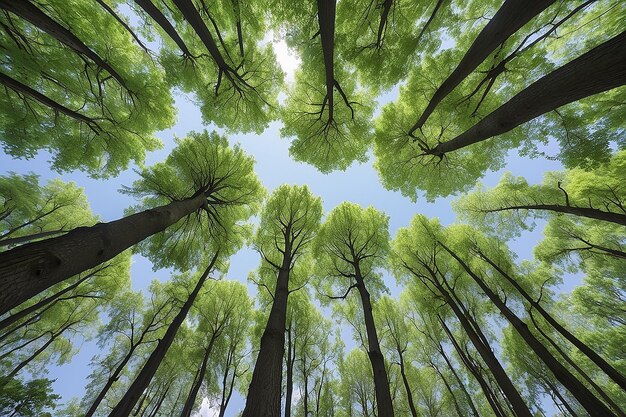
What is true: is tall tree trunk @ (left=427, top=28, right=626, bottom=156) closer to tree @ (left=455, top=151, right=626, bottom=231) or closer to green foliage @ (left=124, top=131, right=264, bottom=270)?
tree @ (left=455, top=151, right=626, bottom=231)

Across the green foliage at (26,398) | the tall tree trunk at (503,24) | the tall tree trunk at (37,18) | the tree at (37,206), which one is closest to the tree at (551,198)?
the tall tree trunk at (503,24)

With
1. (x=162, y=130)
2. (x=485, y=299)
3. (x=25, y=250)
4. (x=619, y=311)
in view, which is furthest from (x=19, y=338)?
(x=619, y=311)

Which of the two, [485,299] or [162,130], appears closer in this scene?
[162,130]

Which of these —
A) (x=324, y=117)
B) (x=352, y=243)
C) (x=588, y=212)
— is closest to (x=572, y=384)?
(x=588, y=212)

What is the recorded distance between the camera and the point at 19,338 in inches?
447

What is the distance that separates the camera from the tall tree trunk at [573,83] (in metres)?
2.16

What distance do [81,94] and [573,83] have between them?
1113 cm

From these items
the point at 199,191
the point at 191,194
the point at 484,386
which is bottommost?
the point at 484,386

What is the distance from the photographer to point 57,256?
214 cm

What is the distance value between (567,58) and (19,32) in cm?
1451

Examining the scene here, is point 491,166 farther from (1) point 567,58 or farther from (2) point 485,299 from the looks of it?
(2) point 485,299

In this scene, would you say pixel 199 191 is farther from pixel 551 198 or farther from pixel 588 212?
pixel 551 198

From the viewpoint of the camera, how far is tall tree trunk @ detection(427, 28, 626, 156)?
7.07 ft

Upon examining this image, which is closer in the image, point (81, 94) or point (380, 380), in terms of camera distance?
point (380, 380)
